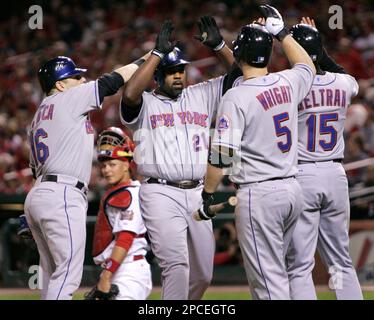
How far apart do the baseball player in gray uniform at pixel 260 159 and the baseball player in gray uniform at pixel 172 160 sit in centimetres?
47

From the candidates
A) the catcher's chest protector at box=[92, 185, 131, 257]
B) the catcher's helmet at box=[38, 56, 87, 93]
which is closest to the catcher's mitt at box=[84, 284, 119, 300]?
the catcher's chest protector at box=[92, 185, 131, 257]

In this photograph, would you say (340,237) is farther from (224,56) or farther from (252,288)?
(224,56)

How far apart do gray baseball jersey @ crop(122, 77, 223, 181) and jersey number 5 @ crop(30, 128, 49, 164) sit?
58 centimetres

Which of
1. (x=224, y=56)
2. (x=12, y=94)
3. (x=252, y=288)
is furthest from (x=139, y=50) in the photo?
(x=252, y=288)

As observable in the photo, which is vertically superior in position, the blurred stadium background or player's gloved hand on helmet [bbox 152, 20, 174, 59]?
player's gloved hand on helmet [bbox 152, 20, 174, 59]

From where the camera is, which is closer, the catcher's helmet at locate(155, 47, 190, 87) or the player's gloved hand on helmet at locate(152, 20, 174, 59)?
the player's gloved hand on helmet at locate(152, 20, 174, 59)

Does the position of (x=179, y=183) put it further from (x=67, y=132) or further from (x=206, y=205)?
(x=67, y=132)

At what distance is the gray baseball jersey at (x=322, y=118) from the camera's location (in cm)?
629

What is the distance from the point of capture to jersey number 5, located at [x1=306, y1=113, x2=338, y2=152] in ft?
20.6

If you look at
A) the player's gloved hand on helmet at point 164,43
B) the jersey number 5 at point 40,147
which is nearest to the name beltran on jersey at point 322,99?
the player's gloved hand on helmet at point 164,43

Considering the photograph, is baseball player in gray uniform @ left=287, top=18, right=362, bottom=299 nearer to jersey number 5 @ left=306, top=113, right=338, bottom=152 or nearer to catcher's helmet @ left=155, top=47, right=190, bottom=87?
jersey number 5 @ left=306, top=113, right=338, bottom=152

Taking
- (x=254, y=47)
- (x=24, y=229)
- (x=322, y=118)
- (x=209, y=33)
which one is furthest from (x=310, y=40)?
(x=24, y=229)

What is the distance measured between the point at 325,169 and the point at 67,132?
6.08ft
